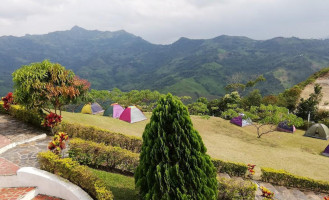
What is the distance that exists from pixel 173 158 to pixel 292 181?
820 cm

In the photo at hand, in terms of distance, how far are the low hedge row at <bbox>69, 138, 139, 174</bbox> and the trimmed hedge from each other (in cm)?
109

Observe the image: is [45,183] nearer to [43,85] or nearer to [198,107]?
[43,85]

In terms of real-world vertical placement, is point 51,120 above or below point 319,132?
above

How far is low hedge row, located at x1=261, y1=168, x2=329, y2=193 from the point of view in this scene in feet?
32.5

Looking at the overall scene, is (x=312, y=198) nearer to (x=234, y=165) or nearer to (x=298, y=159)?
(x=234, y=165)

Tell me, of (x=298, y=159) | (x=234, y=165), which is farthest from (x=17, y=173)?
(x=298, y=159)

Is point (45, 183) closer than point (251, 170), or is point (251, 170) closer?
point (45, 183)

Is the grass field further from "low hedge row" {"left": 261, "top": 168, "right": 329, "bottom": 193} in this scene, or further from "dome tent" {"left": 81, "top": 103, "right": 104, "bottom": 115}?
"dome tent" {"left": 81, "top": 103, "right": 104, "bottom": 115}

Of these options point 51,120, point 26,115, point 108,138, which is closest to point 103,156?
point 108,138

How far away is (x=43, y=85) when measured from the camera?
1076 centimetres

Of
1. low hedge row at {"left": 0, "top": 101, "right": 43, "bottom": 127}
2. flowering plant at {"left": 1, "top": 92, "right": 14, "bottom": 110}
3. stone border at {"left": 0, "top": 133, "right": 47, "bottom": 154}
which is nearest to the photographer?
stone border at {"left": 0, "top": 133, "right": 47, "bottom": 154}

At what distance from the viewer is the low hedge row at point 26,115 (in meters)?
11.6

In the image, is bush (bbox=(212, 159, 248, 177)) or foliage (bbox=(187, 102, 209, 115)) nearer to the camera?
bush (bbox=(212, 159, 248, 177))

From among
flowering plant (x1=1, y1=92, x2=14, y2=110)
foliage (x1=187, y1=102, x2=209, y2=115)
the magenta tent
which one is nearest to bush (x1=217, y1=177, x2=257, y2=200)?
flowering plant (x1=1, y1=92, x2=14, y2=110)
